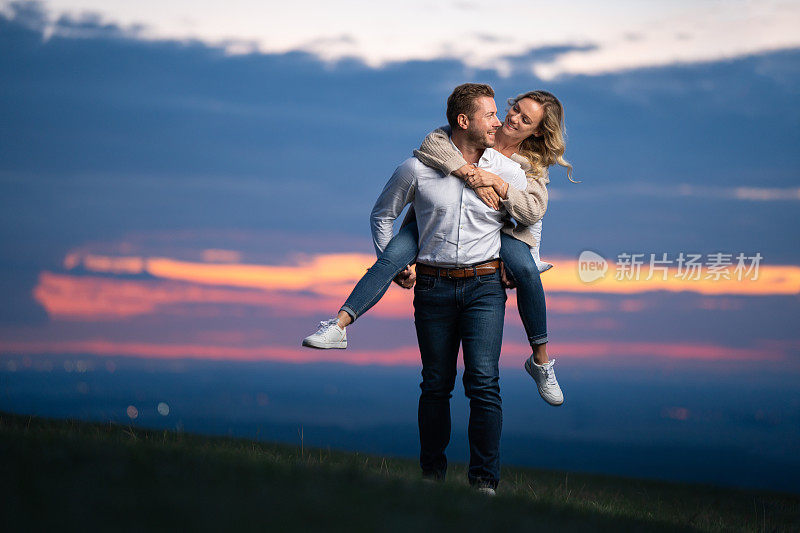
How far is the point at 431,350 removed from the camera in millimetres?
5242

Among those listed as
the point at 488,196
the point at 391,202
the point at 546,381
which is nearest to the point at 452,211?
the point at 488,196

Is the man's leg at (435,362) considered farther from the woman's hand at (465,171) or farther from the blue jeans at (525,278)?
the woman's hand at (465,171)

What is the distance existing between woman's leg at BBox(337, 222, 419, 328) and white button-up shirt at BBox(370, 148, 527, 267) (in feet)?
0.35

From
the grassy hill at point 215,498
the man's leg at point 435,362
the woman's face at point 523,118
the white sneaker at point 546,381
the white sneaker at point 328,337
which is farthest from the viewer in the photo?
the white sneaker at point 546,381

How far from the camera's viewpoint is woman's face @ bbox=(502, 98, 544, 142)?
207 inches

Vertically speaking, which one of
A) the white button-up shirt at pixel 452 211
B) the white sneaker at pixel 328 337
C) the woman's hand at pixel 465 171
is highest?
the woman's hand at pixel 465 171

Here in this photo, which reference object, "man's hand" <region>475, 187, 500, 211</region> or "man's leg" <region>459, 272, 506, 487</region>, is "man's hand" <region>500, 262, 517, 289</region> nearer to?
"man's leg" <region>459, 272, 506, 487</region>

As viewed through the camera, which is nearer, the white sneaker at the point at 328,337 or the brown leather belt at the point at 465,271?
the white sneaker at the point at 328,337

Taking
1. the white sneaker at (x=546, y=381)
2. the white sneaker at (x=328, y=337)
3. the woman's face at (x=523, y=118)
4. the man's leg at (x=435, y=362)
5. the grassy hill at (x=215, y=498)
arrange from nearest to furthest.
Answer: the grassy hill at (x=215, y=498), the white sneaker at (x=328, y=337), the man's leg at (x=435, y=362), the woman's face at (x=523, y=118), the white sneaker at (x=546, y=381)

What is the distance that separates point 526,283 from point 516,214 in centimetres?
47

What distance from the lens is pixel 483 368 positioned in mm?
5062

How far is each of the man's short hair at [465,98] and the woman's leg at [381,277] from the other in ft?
2.76

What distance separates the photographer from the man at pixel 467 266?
16.4ft

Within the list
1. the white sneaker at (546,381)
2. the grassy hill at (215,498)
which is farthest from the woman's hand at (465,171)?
the grassy hill at (215,498)
